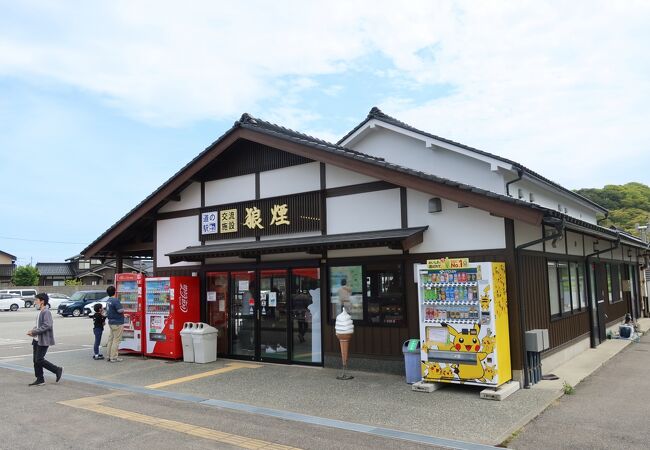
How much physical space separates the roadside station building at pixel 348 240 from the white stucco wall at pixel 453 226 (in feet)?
0.07

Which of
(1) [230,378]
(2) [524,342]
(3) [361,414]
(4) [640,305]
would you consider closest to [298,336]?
(1) [230,378]

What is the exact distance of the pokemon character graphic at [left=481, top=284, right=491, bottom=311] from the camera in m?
7.59

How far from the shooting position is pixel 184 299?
11.9 meters

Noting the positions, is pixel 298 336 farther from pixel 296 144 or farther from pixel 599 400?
pixel 599 400

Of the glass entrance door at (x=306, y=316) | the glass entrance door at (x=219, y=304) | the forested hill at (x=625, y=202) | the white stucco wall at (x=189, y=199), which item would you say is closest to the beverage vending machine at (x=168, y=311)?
the glass entrance door at (x=219, y=304)

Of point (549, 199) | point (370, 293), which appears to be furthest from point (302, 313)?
point (549, 199)

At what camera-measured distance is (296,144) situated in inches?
392

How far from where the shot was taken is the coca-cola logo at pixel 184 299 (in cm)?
1178

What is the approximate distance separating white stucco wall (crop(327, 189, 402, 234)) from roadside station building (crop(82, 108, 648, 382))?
0.03 metres

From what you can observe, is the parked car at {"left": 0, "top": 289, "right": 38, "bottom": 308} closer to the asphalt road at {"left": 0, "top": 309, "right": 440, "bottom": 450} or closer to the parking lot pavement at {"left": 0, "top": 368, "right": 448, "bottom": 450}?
the asphalt road at {"left": 0, "top": 309, "right": 440, "bottom": 450}

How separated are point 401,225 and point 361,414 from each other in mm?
3759

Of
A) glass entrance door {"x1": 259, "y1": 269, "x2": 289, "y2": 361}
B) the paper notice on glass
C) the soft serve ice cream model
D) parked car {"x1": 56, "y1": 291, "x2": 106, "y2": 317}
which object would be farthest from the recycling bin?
parked car {"x1": 56, "y1": 291, "x2": 106, "y2": 317}

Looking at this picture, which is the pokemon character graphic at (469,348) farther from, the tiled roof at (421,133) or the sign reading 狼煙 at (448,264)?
the tiled roof at (421,133)

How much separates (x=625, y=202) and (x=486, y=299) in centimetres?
4338
